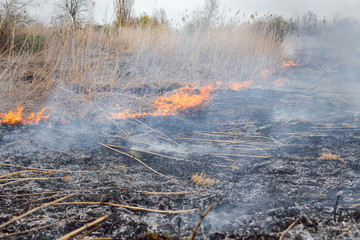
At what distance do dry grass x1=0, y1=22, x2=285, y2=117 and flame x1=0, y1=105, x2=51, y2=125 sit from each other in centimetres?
16

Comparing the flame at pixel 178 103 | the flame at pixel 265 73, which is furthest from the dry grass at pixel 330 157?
the flame at pixel 265 73

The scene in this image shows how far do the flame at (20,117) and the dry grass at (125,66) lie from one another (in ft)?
0.52

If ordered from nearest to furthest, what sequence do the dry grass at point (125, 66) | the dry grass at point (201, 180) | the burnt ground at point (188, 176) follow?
the burnt ground at point (188, 176)
the dry grass at point (201, 180)
the dry grass at point (125, 66)

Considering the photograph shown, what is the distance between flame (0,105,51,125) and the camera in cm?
308

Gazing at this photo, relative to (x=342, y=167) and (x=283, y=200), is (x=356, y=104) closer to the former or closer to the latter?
(x=342, y=167)

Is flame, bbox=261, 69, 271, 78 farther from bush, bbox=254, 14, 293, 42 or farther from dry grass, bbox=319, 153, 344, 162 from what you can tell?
dry grass, bbox=319, 153, 344, 162

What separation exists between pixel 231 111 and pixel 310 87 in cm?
342

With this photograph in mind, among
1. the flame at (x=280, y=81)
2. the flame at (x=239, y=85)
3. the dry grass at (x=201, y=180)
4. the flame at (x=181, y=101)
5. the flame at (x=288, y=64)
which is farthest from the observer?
the flame at (x=288, y=64)

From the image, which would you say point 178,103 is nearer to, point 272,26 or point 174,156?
point 174,156

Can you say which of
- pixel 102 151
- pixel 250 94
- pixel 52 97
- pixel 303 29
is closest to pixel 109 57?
pixel 52 97

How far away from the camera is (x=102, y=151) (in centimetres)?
254

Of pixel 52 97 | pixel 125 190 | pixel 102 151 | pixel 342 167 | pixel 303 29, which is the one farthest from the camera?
pixel 303 29

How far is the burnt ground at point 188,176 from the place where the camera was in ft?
4.20

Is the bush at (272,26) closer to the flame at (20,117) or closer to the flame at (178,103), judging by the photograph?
the flame at (178,103)
